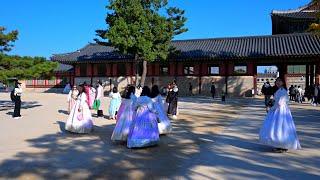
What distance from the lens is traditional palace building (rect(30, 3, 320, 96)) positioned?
3412cm

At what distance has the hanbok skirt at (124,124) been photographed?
10.4 metres

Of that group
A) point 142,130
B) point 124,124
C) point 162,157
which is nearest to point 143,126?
point 142,130

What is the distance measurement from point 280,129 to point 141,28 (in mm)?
23826

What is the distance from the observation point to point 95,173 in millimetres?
7270

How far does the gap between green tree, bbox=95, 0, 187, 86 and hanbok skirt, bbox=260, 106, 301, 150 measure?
74.2ft

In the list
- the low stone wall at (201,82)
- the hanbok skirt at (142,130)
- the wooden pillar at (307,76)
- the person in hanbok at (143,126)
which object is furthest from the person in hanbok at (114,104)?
the wooden pillar at (307,76)

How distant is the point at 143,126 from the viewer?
9664mm

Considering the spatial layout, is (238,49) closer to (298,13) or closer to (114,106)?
(298,13)

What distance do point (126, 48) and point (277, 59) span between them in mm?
12431

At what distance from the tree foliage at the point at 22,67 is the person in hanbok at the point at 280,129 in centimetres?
1262

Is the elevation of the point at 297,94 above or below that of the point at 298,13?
below

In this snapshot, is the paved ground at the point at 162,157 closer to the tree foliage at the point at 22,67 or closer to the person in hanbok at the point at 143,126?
the person in hanbok at the point at 143,126

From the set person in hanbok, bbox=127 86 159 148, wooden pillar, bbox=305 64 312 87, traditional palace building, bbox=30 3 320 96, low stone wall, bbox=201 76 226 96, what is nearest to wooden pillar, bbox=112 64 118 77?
traditional palace building, bbox=30 3 320 96

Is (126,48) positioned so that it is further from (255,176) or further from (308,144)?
(255,176)
